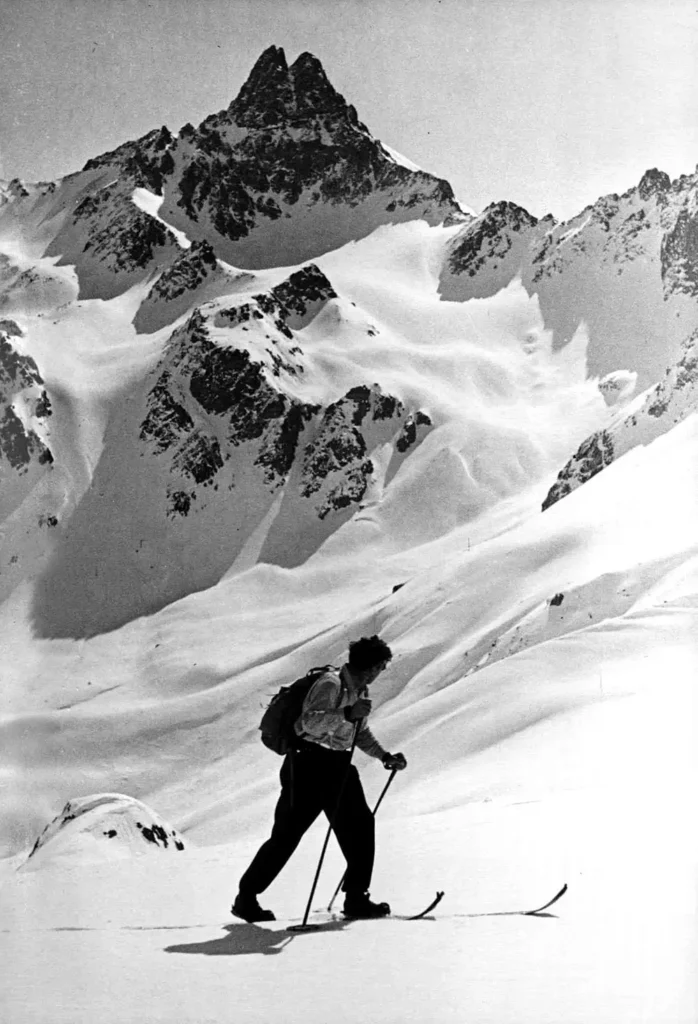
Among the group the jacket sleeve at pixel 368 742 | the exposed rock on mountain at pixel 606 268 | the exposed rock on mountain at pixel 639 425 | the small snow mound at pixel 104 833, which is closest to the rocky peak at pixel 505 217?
the exposed rock on mountain at pixel 606 268

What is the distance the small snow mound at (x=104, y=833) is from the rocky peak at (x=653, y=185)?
155 m

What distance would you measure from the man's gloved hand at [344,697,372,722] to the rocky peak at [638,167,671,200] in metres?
164

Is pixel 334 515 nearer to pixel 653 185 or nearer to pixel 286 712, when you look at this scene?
pixel 653 185

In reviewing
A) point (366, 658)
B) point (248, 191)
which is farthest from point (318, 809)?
point (248, 191)

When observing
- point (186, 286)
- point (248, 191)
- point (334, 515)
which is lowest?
point (334, 515)

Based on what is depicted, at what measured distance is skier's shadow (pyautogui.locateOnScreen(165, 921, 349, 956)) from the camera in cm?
499

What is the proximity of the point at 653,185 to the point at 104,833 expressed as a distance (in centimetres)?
16016

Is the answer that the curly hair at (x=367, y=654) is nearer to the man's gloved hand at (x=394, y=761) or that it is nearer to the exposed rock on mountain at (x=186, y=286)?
the man's gloved hand at (x=394, y=761)

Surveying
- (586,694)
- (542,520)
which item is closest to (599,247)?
(542,520)

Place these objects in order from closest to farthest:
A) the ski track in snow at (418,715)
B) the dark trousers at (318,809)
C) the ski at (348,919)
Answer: the ski track in snow at (418,715), the ski at (348,919), the dark trousers at (318,809)

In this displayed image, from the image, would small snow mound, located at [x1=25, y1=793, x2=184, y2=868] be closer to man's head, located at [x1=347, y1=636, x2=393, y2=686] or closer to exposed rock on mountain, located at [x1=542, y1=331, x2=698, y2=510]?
man's head, located at [x1=347, y1=636, x2=393, y2=686]

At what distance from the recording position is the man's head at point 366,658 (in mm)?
5379

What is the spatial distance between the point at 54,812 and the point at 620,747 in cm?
5117

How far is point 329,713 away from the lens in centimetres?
538
